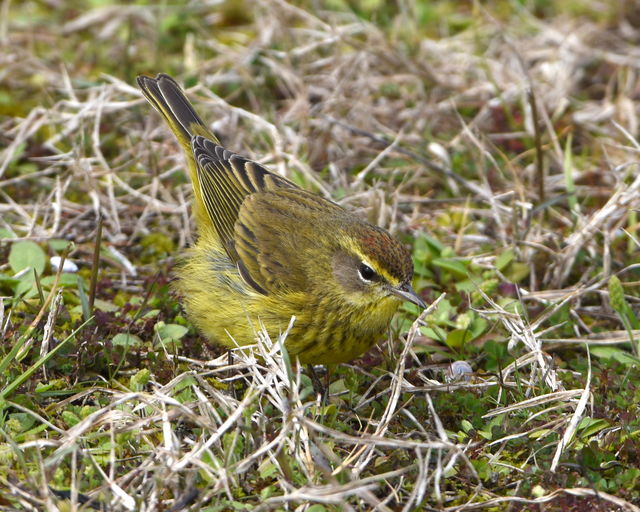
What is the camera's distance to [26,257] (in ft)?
17.1

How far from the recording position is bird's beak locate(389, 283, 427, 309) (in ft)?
14.3

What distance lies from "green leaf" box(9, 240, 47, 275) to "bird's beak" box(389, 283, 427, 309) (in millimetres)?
2073

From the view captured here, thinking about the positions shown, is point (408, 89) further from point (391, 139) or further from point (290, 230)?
point (290, 230)

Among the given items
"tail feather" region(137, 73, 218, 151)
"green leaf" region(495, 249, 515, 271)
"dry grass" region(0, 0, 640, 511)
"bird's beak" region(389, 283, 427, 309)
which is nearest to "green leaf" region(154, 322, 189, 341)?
"dry grass" region(0, 0, 640, 511)

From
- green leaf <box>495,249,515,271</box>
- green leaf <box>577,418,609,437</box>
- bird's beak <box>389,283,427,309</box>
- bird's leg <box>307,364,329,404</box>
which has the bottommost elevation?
green leaf <box>577,418,609,437</box>

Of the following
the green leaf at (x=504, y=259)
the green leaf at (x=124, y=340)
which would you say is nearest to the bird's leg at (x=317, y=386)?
the green leaf at (x=124, y=340)

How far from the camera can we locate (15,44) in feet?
25.0

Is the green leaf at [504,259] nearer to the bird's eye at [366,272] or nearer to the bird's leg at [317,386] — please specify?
the bird's eye at [366,272]

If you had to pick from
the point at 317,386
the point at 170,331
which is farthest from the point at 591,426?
the point at 170,331

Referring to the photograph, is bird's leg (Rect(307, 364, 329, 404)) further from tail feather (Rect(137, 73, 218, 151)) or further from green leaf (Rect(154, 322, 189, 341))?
tail feather (Rect(137, 73, 218, 151))

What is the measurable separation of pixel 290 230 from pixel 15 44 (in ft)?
13.1

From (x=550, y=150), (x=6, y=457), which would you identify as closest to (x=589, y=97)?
(x=550, y=150)

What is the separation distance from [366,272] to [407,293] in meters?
0.24

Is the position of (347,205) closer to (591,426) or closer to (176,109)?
(176,109)
